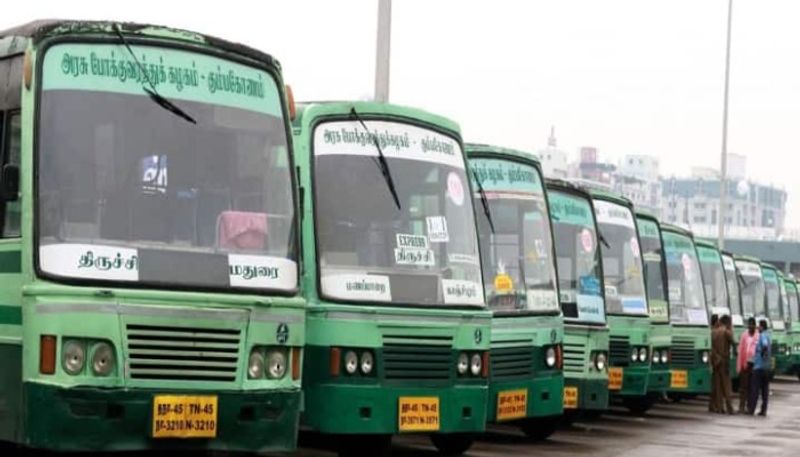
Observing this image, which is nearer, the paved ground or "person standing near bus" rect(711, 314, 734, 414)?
the paved ground

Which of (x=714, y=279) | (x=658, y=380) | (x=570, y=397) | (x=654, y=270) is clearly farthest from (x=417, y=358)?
(x=714, y=279)

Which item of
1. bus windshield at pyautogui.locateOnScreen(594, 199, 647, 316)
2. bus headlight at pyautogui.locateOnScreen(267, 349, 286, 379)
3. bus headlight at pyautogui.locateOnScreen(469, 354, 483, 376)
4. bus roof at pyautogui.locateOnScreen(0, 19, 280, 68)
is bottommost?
bus headlight at pyautogui.locateOnScreen(469, 354, 483, 376)

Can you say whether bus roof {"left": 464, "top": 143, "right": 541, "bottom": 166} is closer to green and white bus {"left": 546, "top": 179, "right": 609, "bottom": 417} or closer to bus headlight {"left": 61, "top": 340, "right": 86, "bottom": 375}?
→ green and white bus {"left": 546, "top": 179, "right": 609, "bottom": 417}

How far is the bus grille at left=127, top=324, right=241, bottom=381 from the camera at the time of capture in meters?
10.5

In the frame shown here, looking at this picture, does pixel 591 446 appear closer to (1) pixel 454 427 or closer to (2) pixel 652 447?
(2) pixel 652 447

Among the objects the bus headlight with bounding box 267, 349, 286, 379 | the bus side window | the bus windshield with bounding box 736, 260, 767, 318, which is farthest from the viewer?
the bus windshield with bounding box 736, 260, 767, 318

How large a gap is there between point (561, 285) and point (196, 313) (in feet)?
28.6

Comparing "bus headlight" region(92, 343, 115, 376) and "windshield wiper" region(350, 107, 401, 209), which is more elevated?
"windshield wiper" region(350, 107, 401, 209)

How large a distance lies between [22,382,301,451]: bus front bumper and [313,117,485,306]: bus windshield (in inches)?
95.7

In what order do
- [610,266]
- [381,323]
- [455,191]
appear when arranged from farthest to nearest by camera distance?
[610,266]
[455,191]
[381,323]

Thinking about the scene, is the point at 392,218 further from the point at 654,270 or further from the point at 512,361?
the point at 654,270

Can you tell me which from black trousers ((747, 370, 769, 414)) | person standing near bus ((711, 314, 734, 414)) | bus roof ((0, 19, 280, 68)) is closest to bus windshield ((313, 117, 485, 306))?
bus roof ((0, 19, 280, 68))

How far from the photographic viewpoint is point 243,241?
11.2 meters

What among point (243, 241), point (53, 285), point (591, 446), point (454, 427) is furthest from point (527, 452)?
point (53, 285)
